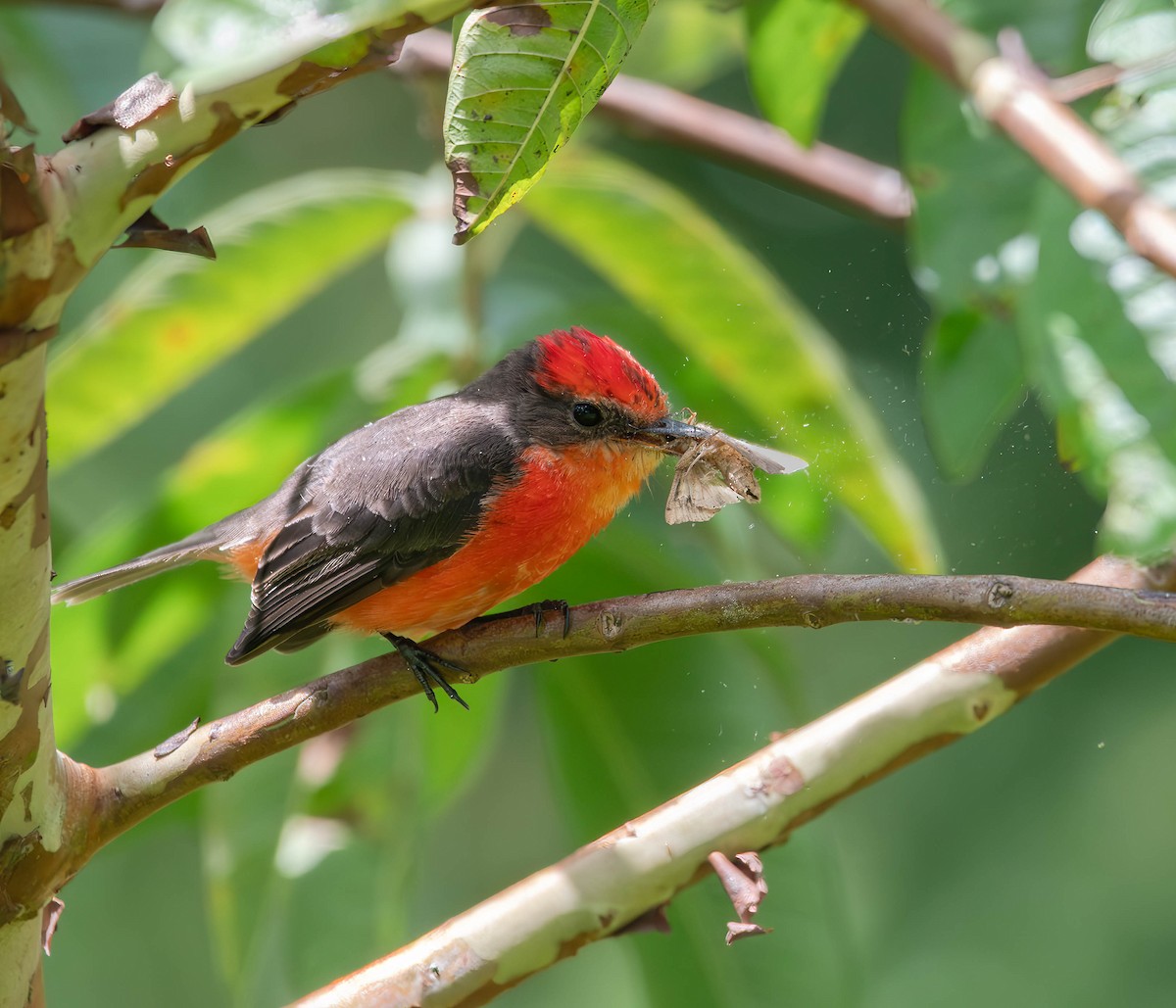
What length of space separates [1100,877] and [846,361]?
11.3ft

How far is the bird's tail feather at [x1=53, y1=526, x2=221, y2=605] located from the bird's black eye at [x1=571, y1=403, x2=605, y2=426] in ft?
3.57

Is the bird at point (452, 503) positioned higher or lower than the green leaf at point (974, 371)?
higher

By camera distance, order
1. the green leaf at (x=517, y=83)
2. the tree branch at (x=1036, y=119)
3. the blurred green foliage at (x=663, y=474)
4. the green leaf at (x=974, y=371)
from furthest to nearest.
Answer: the green leaf at (x=974, y=371)
the blurred green foliage at (x=663, y=474)
the tree branch at (x=1036, y=119)
the green leaf at (x=517, y=83)

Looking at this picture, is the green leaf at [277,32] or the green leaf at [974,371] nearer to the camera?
the green leaf at [277,32]

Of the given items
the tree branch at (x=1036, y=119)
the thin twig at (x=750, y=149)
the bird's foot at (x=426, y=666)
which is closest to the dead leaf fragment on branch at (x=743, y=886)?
the bird's foot at (x=426, y=666)

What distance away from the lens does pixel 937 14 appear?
11.1ft

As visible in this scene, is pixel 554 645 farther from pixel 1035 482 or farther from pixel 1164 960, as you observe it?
pixel 1164 960

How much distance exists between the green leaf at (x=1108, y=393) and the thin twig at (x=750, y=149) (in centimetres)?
169

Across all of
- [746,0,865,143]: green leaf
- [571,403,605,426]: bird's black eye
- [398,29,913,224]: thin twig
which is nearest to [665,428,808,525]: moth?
[571,403,605,426]: bird's black eye

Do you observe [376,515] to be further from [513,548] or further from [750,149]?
[750,149]

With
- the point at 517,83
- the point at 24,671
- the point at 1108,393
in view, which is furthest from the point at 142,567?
the point at 1108,393

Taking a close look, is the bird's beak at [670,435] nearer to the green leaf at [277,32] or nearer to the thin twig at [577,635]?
the thin twig at [577,635]

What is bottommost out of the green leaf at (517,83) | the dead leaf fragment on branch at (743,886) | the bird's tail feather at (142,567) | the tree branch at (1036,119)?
the dead leaf fragment on branch at (743,886)

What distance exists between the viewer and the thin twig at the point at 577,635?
1908 millimetres
